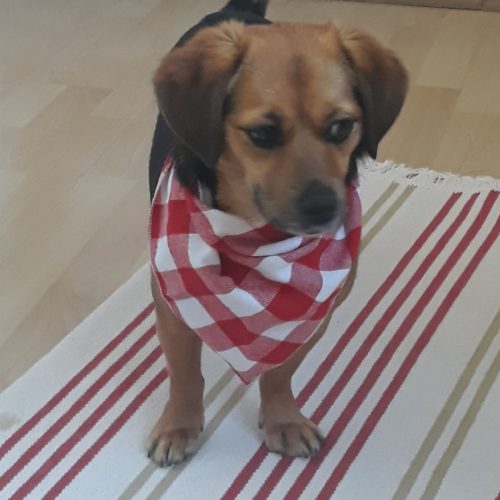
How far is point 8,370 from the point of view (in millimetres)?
1440

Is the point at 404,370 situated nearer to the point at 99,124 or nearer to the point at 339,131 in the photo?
the point at 339,131

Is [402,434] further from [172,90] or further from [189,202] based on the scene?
[172,90]

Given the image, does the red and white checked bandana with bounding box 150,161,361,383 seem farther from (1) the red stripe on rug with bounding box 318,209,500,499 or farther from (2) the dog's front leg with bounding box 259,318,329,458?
(1) the red stripe on rug with bounding box 318,209,500,499

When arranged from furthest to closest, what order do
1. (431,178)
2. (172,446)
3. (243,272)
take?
(431,178) < (172,446) < (243,272)

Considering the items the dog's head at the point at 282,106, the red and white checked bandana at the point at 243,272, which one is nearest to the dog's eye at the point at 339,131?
the dog's head at the point at 282,106

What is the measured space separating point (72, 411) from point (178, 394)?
20 centimetres

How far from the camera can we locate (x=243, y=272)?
1175 millimetres

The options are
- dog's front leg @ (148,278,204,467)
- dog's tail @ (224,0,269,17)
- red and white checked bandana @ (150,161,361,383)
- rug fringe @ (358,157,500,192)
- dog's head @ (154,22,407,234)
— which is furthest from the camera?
rug fringe @ (358,157,500,192)

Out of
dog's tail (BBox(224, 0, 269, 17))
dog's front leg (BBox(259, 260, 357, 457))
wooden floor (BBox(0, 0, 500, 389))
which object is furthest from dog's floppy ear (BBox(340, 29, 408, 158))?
wooden floor (BBox(0, 0, 500, 389))

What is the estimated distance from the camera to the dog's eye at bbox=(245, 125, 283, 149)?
99cm

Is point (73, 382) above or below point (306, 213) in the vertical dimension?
below

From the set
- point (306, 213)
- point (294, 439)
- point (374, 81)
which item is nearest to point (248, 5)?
point (374, 81)

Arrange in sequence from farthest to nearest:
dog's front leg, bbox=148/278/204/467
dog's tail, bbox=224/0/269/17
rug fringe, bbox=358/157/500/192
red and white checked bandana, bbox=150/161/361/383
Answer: rug fringe, bbox=358/157/500/192 → dog's tail, bbox=224/0/269/17 → dog's front leg, bbox=148/278/204/467 → red and white checked bandana, bbox=150/161/361/383

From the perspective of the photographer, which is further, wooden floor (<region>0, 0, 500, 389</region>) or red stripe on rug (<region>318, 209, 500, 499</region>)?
wooden floor (<region>0, 0, 500, 389</region>)
